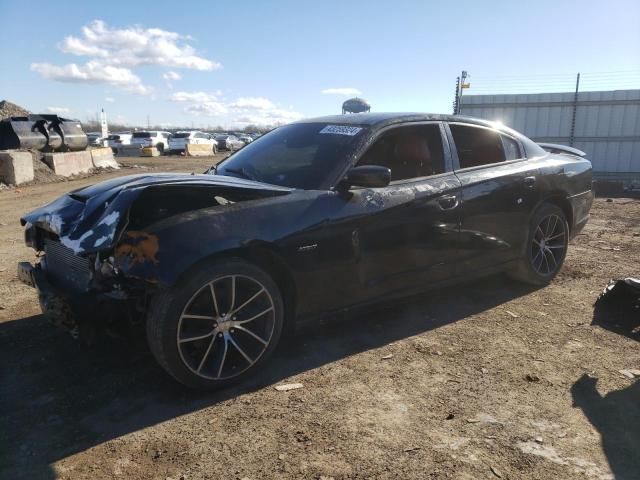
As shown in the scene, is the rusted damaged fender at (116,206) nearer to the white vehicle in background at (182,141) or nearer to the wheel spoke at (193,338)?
the wheel spoke at (193,338)

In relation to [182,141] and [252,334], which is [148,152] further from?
[252,334]

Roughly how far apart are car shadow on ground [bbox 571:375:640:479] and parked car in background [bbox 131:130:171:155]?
97.3 feet

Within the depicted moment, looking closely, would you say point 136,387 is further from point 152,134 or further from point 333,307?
point 152,134

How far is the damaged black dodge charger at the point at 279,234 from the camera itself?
2727 millimetres

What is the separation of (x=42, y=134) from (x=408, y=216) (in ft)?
47.5

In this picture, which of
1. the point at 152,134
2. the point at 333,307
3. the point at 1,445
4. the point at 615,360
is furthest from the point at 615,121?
the point at 152,134

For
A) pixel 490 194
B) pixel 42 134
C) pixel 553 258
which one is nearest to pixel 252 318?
pixel 490 194

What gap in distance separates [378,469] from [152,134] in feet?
104

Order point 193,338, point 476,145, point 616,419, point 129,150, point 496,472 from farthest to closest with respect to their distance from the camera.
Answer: point 129,150 → point 476,145 → point 193,338 → point 616,419 → point 496,472

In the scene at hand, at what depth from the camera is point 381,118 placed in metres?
3.89

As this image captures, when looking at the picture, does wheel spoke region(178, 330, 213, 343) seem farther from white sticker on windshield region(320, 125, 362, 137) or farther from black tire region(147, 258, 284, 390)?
white sticker on windshield region(320, 125, 362, 137)

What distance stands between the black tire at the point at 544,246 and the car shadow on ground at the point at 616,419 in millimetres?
1680

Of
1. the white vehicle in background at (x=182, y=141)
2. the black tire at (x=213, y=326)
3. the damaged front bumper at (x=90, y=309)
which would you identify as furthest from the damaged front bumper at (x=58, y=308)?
the white vehicle in background at (x=182, y=141)

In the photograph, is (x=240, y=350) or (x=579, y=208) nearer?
(x=240, y=350)
